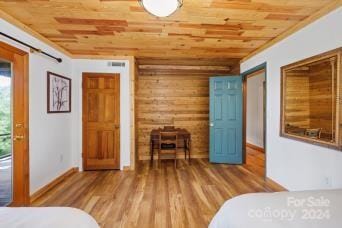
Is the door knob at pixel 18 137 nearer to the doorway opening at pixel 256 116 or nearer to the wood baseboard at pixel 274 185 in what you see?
the wood baseboard at pixel 274 185

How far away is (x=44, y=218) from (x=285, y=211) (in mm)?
1271

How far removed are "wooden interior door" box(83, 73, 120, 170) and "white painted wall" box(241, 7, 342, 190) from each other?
284 centimetres

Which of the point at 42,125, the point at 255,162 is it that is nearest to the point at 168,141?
the point at 255,162

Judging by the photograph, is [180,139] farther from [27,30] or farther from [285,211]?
[285,211]

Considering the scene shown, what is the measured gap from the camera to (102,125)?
4.30 m

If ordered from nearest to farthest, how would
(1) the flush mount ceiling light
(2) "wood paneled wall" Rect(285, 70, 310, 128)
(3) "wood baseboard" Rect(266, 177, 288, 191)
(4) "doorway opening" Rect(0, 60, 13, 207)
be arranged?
1. (1) the flush mount ceiling light
2. (4) "doorway opening" Rect(0, 60, 13, 207)
3. (2) "wood paneled wall" Rect(285, 70, 310, 128)
4. (3) "wood baseboard" Rect(266, 177, 288, 191)

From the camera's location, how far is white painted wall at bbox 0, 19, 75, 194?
9.49 ft

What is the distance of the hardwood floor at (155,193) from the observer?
2.41 meters

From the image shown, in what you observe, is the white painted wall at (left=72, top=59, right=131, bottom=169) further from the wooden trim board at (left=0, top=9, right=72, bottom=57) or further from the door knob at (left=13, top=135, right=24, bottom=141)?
the door knob at (left=13, top=135, right=24, bottom=141)

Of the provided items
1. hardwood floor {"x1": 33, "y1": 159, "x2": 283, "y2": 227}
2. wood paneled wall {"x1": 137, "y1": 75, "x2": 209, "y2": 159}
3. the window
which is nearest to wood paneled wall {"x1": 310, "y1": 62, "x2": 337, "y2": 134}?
the window

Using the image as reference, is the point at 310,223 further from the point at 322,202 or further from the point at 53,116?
the point at 53,116

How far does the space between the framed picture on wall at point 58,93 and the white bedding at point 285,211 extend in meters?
3.15

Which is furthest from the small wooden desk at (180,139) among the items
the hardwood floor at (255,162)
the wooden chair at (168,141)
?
the hardwood floor at (255,162)

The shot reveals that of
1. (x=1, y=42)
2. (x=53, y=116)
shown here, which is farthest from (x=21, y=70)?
(x=53, y=116)
